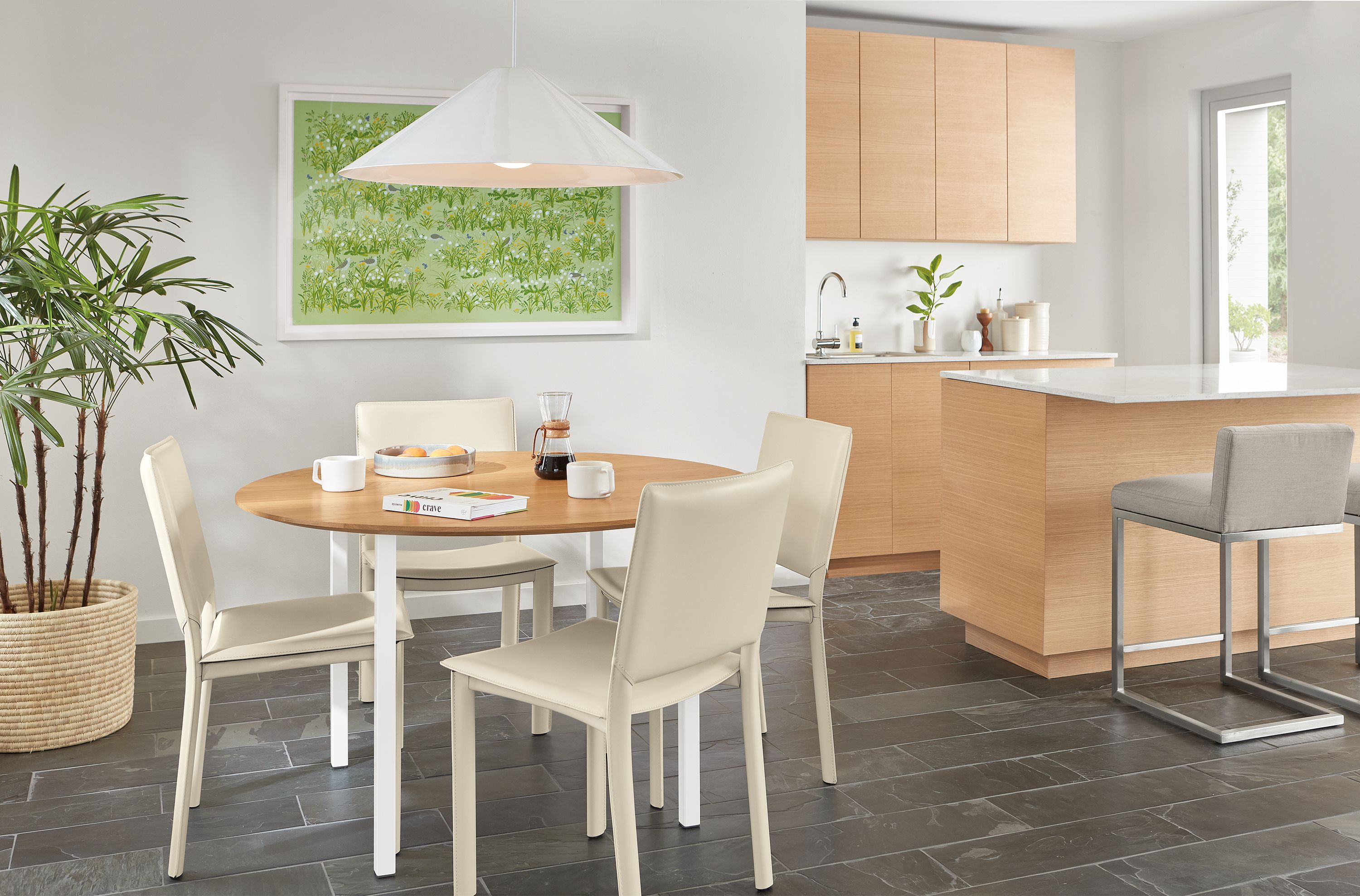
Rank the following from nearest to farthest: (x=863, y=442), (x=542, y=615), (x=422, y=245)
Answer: (x=542, y=615) < (x=422, y=245) < (x=863, y=442)

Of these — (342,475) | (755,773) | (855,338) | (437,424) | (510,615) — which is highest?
(855,338)

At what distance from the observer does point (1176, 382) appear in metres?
3.60

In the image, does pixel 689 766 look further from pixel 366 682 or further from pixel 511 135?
pixel 511 135

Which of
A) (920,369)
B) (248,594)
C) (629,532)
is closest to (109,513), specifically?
(248,594)

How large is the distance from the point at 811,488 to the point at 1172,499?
108 cm

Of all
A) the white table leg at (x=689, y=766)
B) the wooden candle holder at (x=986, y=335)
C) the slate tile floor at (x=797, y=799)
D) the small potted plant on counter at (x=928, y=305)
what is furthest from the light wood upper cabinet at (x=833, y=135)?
the white table leg at (x=689, y=766)

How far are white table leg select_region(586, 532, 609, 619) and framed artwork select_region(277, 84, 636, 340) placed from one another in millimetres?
1526

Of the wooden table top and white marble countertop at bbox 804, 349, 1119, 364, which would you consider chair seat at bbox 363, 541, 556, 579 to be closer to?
the wooden table top

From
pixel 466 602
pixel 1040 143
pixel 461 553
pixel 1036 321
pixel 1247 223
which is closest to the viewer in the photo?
pixel 461 553

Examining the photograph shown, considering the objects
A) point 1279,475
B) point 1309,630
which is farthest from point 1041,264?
point 1279,475

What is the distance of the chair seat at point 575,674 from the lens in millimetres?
2131

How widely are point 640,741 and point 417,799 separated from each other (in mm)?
654

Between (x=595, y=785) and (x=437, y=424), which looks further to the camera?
(x=437, y=424)

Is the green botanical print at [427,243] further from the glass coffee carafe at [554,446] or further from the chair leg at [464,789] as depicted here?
the chair leg at [464,789]
